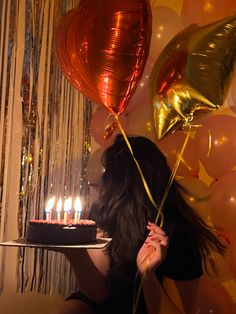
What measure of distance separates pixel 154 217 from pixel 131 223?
0.11 m

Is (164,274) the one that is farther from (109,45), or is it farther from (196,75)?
(109,45)

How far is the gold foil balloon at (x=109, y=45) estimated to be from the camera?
58.2 inches

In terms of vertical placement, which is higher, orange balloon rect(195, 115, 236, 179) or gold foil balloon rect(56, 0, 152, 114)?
gold foil balloon rect(56, 0, 152, 114)

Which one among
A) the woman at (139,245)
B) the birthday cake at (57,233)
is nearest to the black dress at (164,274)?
the woman at (139,245)

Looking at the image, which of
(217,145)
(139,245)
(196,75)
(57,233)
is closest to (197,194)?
(217,145)

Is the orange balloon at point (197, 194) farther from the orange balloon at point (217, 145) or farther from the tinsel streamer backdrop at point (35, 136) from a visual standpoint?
the tinsel streamer backdrop at point (35, 136)

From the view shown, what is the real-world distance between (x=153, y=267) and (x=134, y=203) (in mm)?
294

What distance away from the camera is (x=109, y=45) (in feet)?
4.84

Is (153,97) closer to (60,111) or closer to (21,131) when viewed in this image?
(60,111)

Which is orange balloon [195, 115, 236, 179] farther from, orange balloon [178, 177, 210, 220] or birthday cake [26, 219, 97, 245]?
birthday cake [26, 219, 97, 245]

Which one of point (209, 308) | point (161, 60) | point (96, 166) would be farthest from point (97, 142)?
point (209, 308)

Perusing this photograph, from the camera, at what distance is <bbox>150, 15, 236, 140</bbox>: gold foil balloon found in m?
1.46

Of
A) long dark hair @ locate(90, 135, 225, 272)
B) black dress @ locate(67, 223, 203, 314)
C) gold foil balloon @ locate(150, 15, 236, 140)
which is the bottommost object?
black dress @ locate(67, 223, 203, 314)

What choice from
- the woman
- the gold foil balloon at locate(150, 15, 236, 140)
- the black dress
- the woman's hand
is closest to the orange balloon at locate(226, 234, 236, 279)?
the woman
